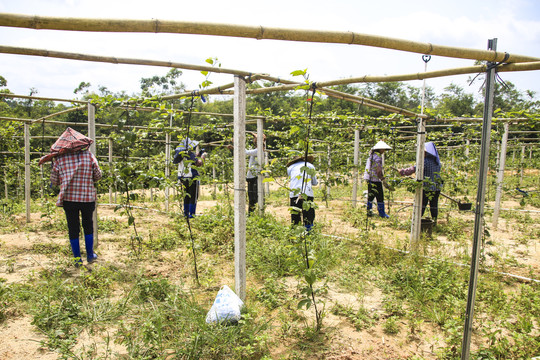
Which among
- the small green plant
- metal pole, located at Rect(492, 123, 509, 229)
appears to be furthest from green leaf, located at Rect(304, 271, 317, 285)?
metal pole, located at Rect(492, 123, 509, 229)

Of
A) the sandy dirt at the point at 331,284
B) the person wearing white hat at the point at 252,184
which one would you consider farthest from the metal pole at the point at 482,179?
the person wearing white hat at the point at 252,184

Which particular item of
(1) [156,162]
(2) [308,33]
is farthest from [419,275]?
(1) [156,162]

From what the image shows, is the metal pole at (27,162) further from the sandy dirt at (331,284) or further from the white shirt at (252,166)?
the white shirt at (252,166)

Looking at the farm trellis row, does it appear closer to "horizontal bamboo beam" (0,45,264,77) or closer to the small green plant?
"horizontal bamboo beam" (0,45,264,77)

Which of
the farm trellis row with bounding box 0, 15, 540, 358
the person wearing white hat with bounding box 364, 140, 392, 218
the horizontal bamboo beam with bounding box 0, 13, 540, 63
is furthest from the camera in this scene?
the person wearing white hat with bounding box 364, 140, 392, 218

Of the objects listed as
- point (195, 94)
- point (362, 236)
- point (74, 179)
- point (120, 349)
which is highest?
point (195, 94)

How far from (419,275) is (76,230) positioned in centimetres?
424

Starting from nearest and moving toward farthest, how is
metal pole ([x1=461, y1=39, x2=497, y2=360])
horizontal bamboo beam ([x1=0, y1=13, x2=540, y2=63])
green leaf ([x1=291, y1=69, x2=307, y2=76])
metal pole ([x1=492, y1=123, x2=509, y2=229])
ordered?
horizontal bamboo beam ([x1=0, y1=13, x2=540, y2=63])
metal pole ([x1=461, y1=39, x2=497, y2=360])
green leaf ([x1=291, y1=69, x2=307, y2=76])
metal pole ([x1=492, y1=123, x2=509, y2=229])

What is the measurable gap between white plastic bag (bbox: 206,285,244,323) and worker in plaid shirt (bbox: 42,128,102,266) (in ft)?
7.04

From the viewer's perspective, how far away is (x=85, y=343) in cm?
259

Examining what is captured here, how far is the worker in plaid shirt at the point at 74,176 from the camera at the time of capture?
12.9ft

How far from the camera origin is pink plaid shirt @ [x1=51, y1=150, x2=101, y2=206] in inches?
155

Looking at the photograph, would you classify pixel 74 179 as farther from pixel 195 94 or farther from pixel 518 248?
pixel 518 248

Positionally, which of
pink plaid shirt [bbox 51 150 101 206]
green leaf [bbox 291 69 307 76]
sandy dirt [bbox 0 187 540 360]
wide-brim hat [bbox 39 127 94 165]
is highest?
green leaf [bbox 291 69 307 76]
